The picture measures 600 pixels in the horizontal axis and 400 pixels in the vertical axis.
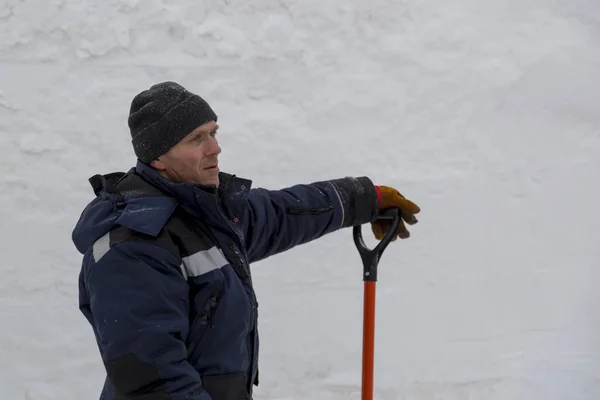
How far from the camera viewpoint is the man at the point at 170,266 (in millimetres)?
1666

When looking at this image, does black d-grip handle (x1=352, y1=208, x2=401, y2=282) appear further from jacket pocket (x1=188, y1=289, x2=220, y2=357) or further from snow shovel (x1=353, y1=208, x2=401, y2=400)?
jacket pocket (x1=188, y1=289, x2=220, y2=357)

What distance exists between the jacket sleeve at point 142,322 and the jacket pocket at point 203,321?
59 mm

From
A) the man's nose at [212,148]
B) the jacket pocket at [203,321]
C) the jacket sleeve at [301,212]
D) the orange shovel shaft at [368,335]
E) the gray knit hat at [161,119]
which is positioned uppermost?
the gray knit hat at [161,119]

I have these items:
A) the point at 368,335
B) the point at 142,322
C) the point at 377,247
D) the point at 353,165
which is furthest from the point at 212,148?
the point at 353,165

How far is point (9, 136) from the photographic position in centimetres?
362

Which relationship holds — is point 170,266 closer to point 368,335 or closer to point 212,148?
point 212,148

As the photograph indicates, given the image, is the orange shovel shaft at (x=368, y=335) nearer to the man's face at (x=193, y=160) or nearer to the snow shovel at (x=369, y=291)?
the snow shovel at (x=369, y=291)

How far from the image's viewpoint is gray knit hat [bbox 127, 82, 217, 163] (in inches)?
73.2

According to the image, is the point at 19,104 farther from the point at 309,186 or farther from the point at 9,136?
the point at 309,186

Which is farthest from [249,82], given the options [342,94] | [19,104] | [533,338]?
[533,338]

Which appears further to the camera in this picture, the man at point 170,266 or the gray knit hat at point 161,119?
the gray knit hat at point 161,119

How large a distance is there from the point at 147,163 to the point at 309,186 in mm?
606

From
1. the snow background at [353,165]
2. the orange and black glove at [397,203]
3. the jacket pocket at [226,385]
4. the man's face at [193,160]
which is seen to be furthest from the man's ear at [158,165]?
the snow background at [353,165]

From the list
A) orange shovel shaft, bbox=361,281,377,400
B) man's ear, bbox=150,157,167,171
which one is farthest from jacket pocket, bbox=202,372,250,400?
orange shovel shaft, bbox=361,281,377,400
